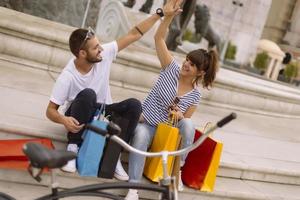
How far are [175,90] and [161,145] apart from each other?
49cm

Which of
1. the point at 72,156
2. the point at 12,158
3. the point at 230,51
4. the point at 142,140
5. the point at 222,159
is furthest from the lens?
the point at 230,51

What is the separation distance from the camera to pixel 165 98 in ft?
13.5

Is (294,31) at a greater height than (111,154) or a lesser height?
lesser

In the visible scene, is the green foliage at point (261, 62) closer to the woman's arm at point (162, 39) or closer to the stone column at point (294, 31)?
the stone column at point (294, 31)

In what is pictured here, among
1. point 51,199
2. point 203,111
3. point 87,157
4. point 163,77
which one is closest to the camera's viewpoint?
point 51,199

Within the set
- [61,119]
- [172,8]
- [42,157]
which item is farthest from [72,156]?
[172,8]

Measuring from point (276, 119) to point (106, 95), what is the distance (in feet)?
19.2

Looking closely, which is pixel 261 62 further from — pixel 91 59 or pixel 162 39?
pixel 91 59

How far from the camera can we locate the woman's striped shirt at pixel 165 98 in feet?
13.5

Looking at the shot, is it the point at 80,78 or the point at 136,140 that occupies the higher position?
the point at 80,78

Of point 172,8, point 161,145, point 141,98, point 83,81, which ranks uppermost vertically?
point 172,8

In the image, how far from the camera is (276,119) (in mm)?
9211

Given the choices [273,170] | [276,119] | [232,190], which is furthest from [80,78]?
[276,119]

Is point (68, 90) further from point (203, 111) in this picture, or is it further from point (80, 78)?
point (203, 111)
